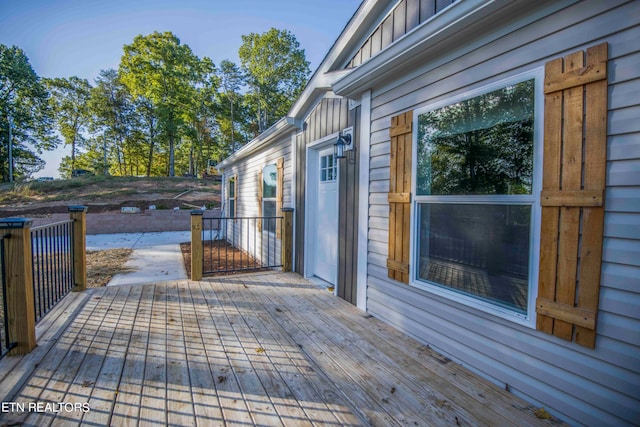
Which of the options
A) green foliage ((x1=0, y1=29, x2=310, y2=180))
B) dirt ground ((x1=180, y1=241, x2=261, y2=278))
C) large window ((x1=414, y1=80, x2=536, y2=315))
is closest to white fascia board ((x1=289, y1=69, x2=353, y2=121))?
large window ((x1=414, y1=80, x2=536, y2=315))

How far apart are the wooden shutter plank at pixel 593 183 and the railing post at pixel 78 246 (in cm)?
463

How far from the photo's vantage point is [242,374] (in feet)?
6.49

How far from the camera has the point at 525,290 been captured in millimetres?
1727

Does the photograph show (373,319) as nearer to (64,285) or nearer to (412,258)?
(412,258)

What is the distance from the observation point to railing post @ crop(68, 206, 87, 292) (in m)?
3.50

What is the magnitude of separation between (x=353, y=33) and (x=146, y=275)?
4.74 m

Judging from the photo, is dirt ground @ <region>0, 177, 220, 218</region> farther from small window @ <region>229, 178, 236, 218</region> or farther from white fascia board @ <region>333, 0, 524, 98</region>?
white fascia board @ <region>333, 0, 524, 98</region>

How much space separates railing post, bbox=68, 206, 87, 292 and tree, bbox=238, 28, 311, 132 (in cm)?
1668

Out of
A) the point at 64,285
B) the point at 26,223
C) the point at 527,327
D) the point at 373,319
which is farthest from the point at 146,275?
the point at 527,327

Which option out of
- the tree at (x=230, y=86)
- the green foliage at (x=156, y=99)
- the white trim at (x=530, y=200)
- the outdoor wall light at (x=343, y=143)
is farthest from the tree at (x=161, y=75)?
the white trim at (x=530, y=200)

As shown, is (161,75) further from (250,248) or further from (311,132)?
(311,132)

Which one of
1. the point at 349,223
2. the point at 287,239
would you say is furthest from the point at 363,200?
the point at 287,239

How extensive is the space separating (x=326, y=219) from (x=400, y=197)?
5.52 feet

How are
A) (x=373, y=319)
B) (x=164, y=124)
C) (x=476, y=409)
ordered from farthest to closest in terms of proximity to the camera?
(x=164, y=124), (x=373, y=319), (x=476, y=409)
